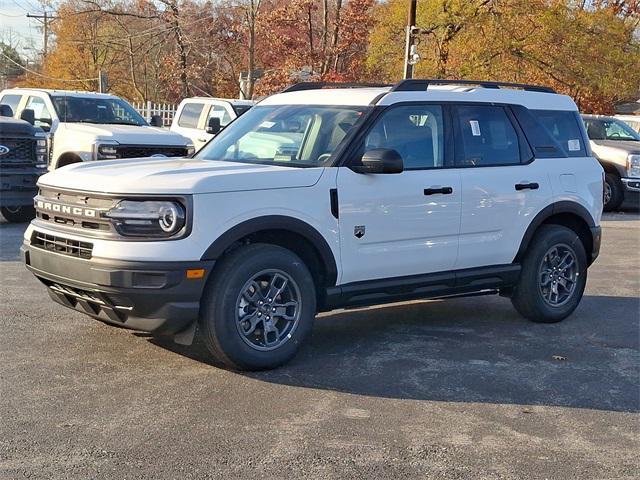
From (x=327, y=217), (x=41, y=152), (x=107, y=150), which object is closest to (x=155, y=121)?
(x=107, y=150)

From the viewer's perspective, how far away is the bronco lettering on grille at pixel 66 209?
5160 mm

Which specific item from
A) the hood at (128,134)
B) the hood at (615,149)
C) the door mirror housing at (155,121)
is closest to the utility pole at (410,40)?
the hood at (615,149)

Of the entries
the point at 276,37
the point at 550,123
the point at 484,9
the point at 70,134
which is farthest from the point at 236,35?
the point at 550,123

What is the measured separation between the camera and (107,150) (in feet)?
39.1

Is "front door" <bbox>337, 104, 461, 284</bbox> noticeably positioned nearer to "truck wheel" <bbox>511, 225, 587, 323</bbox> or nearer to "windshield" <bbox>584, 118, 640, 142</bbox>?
"truck wheel" <bbox>511, 225, 587, 323</bbox>

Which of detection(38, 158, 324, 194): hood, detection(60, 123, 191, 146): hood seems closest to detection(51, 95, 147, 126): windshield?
detection(60, 123, 191, 146): hood

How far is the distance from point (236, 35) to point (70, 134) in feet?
76.7

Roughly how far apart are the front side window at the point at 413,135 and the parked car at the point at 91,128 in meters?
6.73

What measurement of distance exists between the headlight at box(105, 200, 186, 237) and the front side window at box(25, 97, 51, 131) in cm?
886

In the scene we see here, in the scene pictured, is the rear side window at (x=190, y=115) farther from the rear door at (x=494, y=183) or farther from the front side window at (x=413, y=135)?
the front side window at (x=413, y=135)

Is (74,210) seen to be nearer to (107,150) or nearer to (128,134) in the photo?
(107,150)

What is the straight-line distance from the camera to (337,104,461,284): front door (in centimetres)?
573

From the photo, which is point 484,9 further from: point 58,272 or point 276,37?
point 58,272

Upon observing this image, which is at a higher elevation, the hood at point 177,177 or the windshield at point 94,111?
the windshield at point 94,111
